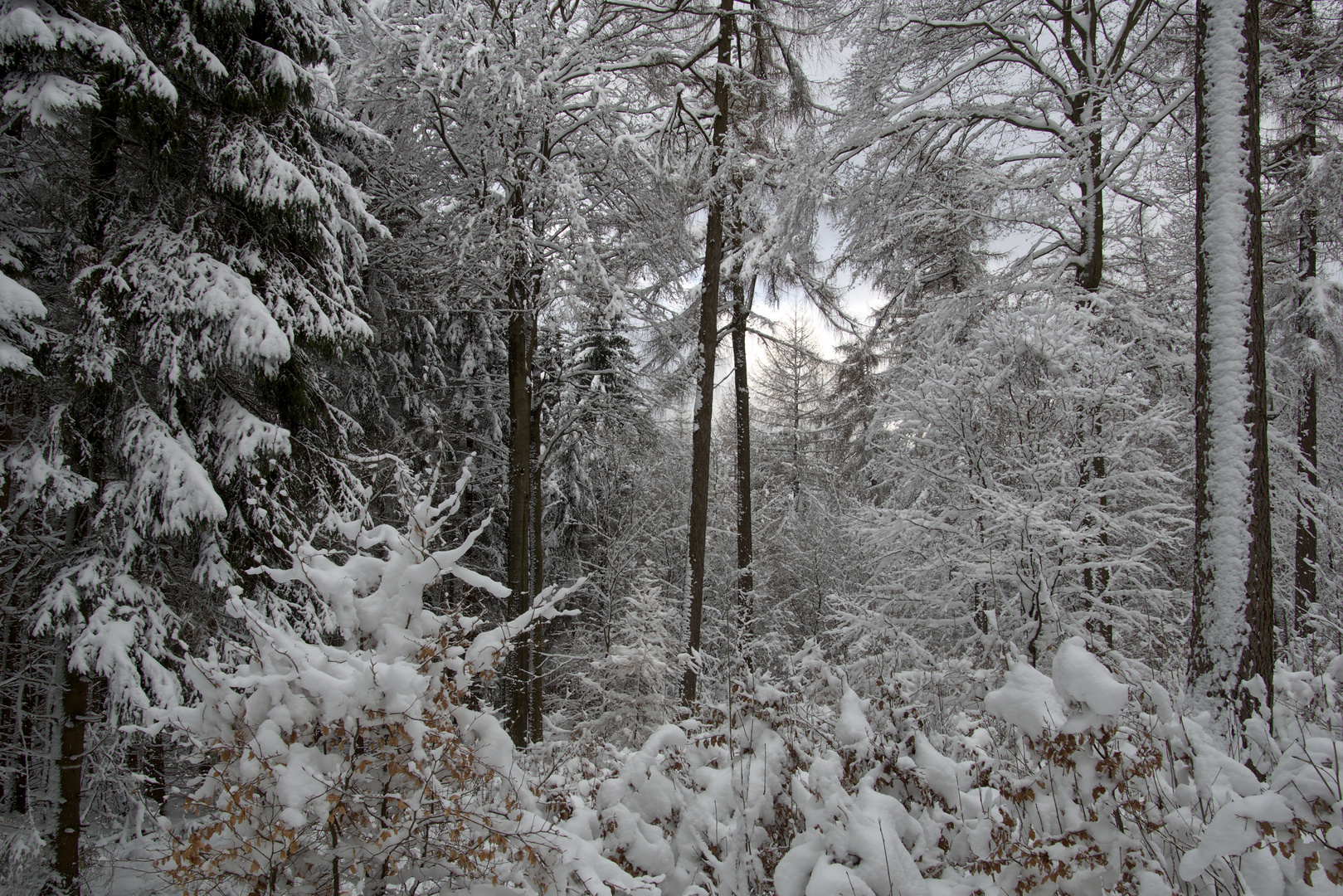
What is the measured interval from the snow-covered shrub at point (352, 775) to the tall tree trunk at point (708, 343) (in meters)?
7.12

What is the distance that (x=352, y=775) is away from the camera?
2.14m

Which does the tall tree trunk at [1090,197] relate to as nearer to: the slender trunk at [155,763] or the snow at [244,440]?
the snow at [244,440]

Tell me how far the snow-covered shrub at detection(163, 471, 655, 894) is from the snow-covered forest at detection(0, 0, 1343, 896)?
0.06 feet

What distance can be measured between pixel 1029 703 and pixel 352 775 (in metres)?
2.48

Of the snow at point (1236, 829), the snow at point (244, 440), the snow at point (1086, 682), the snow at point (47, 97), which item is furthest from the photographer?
the snow at point (244, 440)

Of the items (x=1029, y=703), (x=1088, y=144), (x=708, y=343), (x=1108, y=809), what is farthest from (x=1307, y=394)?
(x=1029, y=703)

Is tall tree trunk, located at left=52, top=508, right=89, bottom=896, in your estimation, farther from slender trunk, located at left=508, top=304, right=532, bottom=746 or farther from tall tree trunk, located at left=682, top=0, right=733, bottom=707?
tall tree trunk, located at left=682, top=0, right=733, bottom=707

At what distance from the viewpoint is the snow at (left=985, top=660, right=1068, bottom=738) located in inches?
94.3

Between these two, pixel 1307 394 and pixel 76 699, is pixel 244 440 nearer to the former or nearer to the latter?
pixel 76 699

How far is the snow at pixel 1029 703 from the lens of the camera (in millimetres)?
2395

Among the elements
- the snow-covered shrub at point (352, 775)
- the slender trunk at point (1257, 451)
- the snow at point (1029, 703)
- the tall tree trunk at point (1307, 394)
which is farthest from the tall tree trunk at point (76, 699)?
the tall tree trunk at point (1307, 394)

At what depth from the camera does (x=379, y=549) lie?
8.90m

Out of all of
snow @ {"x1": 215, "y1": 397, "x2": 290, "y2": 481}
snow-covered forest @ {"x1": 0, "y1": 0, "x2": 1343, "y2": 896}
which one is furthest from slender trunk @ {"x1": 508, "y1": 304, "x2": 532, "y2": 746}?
snow @ {"x1": 215, "y1": 397, "x2": 290, "y2": 481}

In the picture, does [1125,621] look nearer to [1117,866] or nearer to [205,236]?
[1117,866]
